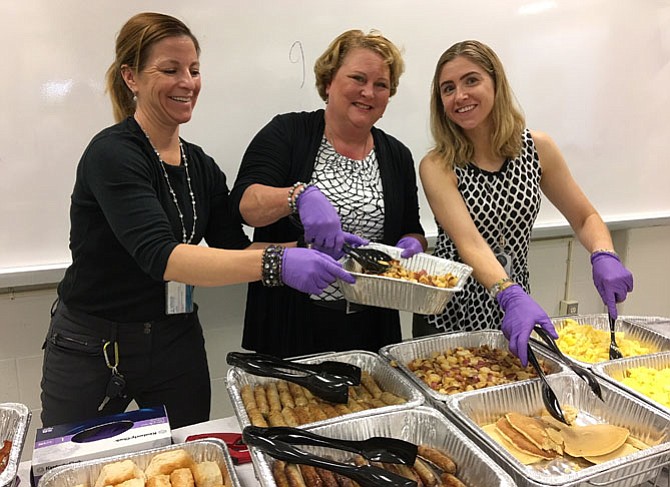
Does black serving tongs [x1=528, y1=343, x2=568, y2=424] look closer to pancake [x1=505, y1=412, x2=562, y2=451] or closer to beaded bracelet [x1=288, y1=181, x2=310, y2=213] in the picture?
pancake [x1=505, y1=412, x2=562, y2=451]

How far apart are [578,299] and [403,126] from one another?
1.59 meters

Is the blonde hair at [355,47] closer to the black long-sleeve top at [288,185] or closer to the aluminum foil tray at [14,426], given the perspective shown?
the black long-sleeve top at [288,185]

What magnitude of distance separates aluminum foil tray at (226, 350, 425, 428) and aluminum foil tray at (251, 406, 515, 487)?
0.06ft

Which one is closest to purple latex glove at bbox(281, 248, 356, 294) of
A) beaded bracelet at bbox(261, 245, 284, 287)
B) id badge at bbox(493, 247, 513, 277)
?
beaded bracelet at bbox(261, 245, 284, 287)

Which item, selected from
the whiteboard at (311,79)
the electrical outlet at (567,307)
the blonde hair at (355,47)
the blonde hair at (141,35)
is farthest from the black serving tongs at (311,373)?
the electrical outlet at (567,307)

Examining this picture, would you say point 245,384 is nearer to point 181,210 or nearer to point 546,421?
point 181,210

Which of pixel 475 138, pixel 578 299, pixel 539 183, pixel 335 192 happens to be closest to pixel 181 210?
pixel 335 192

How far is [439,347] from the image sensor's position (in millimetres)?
1666

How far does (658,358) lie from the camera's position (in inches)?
61.4

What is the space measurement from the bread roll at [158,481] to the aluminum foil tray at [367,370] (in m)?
0.20

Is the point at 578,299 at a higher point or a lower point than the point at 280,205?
lower

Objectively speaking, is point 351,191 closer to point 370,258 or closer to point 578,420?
point 370,258

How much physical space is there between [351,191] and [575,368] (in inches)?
35.3

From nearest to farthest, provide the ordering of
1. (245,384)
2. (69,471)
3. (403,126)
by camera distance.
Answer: (69,471) < (245,384) < (403,126)
